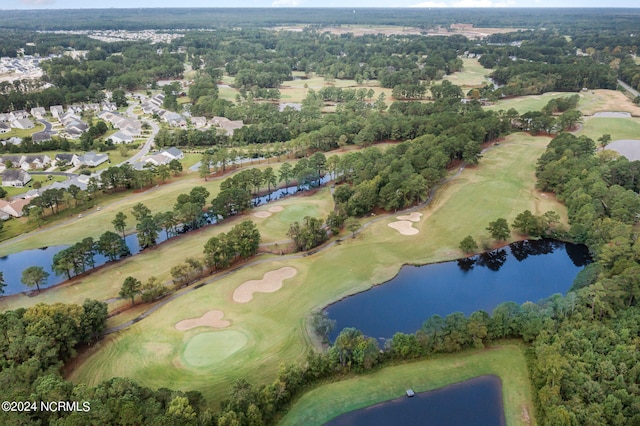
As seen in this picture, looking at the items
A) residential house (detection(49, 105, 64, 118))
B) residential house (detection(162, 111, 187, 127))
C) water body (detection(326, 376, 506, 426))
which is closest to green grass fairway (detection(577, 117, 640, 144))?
water body (detection(326, 376, 506, 426))

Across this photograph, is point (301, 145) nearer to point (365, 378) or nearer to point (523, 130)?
point (523, 130)

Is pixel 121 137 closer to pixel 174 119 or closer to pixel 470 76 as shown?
pixel 174 119

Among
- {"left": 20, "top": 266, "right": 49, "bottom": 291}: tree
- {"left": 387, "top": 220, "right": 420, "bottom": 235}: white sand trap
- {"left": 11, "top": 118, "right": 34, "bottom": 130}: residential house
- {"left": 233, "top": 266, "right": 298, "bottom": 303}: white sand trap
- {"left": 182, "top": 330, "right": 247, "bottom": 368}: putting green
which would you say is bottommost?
{"left": 182, "top": 330, "right": 247, "bottom": 368}: putting green

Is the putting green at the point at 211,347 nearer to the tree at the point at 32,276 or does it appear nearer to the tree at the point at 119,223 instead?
the tree at the point at 32,276

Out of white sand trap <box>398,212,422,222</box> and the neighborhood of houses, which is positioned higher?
the neighborhood of houses

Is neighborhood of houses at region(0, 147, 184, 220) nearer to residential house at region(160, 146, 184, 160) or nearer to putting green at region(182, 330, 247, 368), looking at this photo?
residential house at region(160, 146, 184, 160)

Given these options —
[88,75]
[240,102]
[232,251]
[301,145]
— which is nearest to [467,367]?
[232,251]

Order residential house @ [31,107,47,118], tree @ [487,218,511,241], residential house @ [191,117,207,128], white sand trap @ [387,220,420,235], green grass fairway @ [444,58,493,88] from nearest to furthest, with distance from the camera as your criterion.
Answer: tree @ [487,218,511,241] → white sand trap @ [387,220,420,235] → residential house @ [191,117,207,128] → residential house @ [31,107,47,118] → green grass fairway @ [444,58,493,88]
